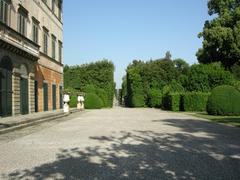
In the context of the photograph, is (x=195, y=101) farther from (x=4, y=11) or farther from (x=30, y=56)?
(x=4, y=11)

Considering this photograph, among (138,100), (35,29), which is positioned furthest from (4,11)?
(138,100)

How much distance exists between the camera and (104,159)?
781cm

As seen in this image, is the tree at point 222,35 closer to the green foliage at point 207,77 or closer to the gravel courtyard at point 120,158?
the green foliage at point 207,77

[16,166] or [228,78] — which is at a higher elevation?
[228,78]

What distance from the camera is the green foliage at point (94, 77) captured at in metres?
60.6

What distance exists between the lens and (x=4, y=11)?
2078cm

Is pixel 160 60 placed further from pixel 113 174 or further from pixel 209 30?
pixel 113 174

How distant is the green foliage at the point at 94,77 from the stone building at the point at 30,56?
2320cm

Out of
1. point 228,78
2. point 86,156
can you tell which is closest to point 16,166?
point 86,156

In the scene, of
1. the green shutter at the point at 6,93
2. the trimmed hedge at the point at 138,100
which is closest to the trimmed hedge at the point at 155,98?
the trimmed hedge at the point at 138,100

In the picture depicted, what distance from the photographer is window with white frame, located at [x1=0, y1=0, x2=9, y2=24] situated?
20.3 m

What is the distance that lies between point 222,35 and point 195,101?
30.3ft

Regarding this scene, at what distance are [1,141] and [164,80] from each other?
51.3m

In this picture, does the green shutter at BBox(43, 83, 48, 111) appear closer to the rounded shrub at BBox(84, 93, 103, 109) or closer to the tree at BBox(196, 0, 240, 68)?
the rounded shrub at BBox(84, 93, 103, 109)
